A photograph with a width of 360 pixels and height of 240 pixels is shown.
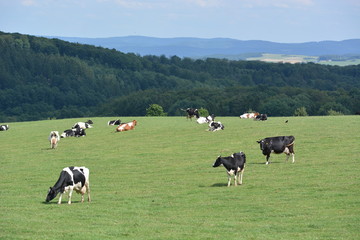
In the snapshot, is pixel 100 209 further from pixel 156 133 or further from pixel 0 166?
pixel 156 133

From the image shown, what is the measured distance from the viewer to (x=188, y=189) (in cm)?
2608

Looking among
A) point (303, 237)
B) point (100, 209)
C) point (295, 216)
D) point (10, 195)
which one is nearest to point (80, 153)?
point (10, 195)

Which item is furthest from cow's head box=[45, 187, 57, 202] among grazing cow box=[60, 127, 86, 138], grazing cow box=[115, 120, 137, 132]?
grazing cow box=[115, 120, 137, 132]

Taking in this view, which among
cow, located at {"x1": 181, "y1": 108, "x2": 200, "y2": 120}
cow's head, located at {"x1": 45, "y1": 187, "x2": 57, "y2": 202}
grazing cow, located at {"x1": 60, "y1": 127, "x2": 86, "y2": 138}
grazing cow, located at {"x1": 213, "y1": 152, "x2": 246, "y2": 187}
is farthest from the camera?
cow, located at {"x1": 181, "y1": 108, "x2": 200, "y2": 120}

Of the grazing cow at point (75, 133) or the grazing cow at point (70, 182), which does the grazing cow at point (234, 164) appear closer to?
the grazing cow at point (70, 182)

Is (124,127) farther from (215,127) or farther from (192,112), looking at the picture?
(192,112)

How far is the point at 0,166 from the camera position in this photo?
1441 inches

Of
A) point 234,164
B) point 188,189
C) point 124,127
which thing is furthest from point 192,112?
point 188,189

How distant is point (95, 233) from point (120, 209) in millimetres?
4324

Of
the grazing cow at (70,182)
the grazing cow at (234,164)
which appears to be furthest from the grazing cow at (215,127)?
the grazing cow at (70,182)

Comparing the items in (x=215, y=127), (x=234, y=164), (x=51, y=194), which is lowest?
(x=215, y=127)

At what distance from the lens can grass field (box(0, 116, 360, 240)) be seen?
18547 mm

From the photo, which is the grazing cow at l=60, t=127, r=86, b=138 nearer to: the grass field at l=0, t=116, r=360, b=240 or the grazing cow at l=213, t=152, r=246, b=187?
the grass field at l=0, t=116, r=360, b=240

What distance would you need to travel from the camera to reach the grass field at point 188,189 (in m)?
18.5
